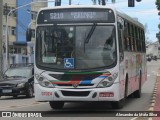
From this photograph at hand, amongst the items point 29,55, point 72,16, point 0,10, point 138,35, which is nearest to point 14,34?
point 29,55

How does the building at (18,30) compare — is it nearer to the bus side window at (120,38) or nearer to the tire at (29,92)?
the tire at (29,92)

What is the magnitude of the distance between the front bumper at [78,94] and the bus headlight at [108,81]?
0.36ft

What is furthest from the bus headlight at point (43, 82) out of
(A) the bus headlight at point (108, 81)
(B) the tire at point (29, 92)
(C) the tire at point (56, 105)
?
(B) the tire at point (29, 92)

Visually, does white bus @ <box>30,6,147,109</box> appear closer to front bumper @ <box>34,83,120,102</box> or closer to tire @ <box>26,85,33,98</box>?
front bumper @ <box>34,83,120,102</box>

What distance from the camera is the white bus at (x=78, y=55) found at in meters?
15.1

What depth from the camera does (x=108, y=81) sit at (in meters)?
15.1

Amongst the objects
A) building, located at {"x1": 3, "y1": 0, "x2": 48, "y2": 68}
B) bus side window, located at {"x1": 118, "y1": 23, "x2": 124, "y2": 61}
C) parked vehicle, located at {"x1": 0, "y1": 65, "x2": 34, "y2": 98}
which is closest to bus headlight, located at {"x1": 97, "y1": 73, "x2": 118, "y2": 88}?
bus side window, located at {"x1": 118, "y1": 23, "x2": 124, "y2": 61}

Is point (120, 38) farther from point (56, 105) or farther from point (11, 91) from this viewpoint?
point (11, 91)

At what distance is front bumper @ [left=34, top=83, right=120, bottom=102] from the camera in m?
15.0

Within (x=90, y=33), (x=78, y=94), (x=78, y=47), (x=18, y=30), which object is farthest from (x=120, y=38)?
(x=18, y=30)

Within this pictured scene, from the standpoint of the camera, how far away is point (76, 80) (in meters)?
15.1

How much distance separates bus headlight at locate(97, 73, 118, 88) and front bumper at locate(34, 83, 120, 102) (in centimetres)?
11

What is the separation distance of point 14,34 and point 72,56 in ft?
179

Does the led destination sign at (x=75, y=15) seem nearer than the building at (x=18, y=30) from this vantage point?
Yes
